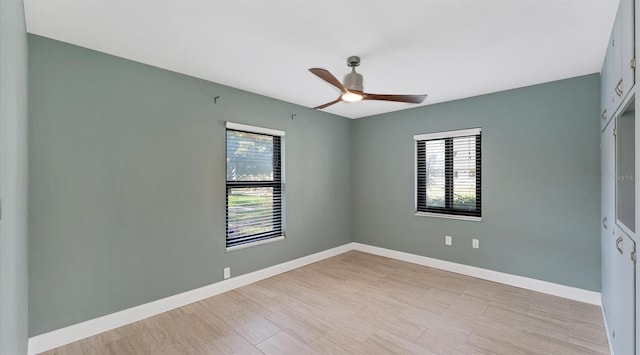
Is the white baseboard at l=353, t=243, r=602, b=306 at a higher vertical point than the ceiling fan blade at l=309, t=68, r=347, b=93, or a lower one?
lower

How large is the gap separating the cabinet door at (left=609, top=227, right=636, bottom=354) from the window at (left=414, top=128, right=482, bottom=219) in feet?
6.43

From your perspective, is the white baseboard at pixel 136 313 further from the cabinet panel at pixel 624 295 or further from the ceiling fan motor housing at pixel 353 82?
the cabinet panel at pixel 624 295

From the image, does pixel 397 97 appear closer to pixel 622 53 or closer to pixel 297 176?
pixel 622 53

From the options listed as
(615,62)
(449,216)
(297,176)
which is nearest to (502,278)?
(449,216)

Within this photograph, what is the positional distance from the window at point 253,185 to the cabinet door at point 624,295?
336cm

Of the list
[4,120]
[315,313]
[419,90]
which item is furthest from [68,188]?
[419,90]

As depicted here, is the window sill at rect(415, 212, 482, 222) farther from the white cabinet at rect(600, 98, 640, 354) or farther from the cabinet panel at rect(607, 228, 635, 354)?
the cabinet panel at rect(607, 228, 635, 354)

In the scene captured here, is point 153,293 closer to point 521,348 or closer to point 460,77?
point 521,348

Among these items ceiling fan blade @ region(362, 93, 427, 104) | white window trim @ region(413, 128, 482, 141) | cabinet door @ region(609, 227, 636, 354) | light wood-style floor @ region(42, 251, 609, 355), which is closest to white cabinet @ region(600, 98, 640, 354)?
cabinet door @ region(609, 227, 636, 354)

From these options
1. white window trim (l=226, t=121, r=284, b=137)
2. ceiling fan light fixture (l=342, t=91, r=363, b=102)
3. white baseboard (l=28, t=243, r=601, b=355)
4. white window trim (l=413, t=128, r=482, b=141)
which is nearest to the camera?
white baseboard (l=28, t=243, r=601, b=355)

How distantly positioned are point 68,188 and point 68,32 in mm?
1237

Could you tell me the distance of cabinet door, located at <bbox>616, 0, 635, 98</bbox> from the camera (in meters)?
1.52

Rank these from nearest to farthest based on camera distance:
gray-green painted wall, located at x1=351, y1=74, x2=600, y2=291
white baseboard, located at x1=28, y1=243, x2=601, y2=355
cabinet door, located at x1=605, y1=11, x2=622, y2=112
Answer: cabinet door, located at x1=605, y1=11, x2=622, y2=112
white baseboard, located at x1=28, y1=243, x2=601, y2=355
gray-green painted wall, located at x1=351, y1=74, x2=600, y2=291

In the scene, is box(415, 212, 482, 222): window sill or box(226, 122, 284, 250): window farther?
box(415, 212, 482, 222): window sill
